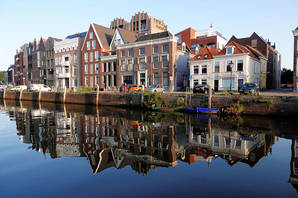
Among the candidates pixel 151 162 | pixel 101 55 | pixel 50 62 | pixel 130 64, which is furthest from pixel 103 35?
pixel 151 162

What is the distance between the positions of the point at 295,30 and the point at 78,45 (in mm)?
Result: 54220

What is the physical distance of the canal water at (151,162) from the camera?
8508 mm

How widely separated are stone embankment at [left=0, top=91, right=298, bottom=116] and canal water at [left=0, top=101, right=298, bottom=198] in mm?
4220

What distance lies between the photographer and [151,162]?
442 inches

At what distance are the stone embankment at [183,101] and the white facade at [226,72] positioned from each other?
10.1 meters

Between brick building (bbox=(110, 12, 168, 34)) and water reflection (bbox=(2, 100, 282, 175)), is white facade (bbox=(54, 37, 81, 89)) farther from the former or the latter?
water reflection (bbox=(2, 100, 282, 175))

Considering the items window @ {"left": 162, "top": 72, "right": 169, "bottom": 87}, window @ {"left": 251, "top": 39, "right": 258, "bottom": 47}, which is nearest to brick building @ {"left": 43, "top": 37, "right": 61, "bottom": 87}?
window @ {"left": 162, "top": 72, "right": 169, "bottom": 87}

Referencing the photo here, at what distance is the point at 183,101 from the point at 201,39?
3950 centimetres

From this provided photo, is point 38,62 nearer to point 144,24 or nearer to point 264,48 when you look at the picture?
point 144,24

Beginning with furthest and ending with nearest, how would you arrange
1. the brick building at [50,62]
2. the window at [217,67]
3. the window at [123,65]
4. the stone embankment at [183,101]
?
the brick building at [50,62]
the window at [123,65]
the window at [217,67]
the stone embankment at [183,101]

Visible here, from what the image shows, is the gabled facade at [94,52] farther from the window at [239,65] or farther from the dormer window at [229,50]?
the window at [239,65]

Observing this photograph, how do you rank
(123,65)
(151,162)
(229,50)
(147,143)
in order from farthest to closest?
1. (123,65)
2. (229,50)
3. (147,143)
4. (151,162)

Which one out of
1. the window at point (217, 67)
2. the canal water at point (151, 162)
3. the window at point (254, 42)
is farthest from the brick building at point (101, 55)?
the canal water at point (151, 162)

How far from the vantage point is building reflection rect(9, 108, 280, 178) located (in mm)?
11672
